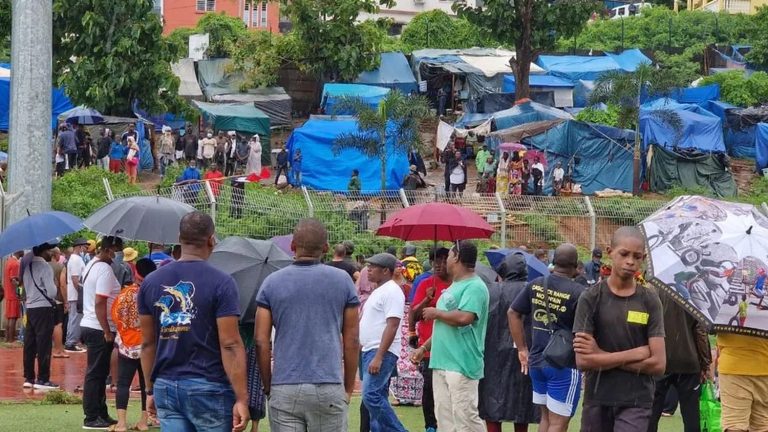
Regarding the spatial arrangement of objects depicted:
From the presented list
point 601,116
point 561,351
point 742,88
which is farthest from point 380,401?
point 742,88

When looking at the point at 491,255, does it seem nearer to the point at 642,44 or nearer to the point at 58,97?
the point at 58,97

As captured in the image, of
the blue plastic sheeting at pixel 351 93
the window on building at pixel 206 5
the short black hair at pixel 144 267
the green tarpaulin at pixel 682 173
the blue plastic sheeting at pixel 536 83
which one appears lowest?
the green tarpaulin at pixel 682 173

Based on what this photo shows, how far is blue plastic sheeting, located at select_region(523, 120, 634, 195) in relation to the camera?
35.6m

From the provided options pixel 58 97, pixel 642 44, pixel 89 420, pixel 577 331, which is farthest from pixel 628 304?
pixel 642 44

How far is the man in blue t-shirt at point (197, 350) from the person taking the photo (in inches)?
263

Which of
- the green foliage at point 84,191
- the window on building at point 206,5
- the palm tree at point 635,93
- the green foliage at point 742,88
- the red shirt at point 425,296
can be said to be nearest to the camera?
the red shirt at point 425,296

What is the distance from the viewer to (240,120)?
39.2 meters

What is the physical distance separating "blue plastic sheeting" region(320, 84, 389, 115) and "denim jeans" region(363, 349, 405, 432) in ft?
96.2

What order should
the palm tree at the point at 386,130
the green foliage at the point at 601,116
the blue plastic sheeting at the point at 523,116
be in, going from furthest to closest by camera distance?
the blue plastic sheeting at the point at 523,116
the green foliage at the point at 601,116
the palm tree at the point at 386,130

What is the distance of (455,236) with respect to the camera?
46.6 feet

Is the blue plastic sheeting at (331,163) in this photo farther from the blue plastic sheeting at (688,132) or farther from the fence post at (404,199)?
the fence post at (404,199)

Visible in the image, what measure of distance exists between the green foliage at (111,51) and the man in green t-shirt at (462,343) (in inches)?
1077

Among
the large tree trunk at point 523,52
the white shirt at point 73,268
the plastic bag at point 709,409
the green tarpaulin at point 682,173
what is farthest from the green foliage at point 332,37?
the plastic bag at point 709,409

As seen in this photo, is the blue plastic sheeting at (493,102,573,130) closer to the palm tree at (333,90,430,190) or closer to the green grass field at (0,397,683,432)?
the palm tree at (333,90,430,190)
